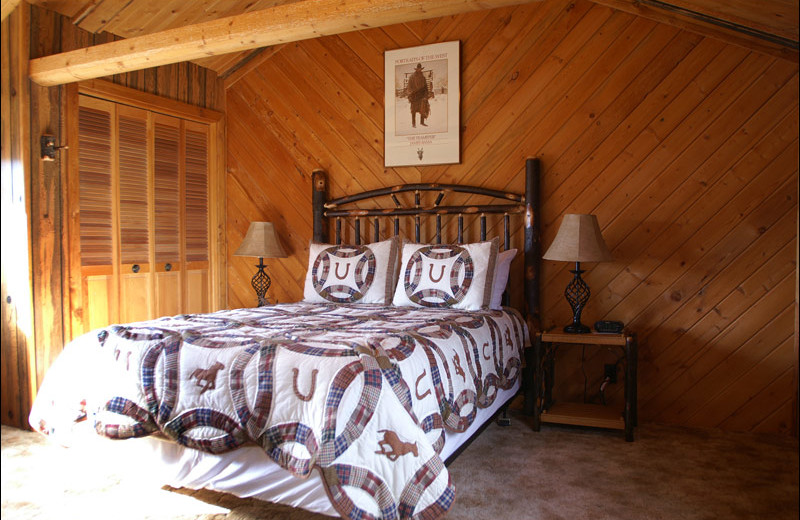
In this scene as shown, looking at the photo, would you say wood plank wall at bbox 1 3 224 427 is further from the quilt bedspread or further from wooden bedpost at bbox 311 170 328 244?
wooden bedpost at bbox 311 170 328 244

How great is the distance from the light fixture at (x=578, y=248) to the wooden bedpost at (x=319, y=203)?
1698 millimetres

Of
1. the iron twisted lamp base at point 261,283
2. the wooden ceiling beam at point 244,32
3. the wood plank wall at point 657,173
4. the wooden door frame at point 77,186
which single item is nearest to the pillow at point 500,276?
the wood plank wall at point 657,173

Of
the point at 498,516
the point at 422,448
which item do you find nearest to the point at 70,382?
the point at 422,448

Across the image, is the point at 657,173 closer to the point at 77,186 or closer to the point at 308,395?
the point at 308,395

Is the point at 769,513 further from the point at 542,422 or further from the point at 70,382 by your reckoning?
the point at 70,382

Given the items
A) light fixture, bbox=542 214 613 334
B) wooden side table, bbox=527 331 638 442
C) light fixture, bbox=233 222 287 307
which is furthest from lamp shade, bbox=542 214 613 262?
light fixture, bbox=233 222 287 307

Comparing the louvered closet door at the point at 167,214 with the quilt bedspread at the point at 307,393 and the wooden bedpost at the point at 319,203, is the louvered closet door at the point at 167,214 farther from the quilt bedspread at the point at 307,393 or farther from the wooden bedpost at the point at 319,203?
the quilt bedspread at the point at 307,393

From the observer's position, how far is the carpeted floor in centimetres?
217

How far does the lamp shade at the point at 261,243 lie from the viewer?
4105 millimetres

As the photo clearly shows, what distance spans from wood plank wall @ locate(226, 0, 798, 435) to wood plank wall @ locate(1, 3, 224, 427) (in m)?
1.93

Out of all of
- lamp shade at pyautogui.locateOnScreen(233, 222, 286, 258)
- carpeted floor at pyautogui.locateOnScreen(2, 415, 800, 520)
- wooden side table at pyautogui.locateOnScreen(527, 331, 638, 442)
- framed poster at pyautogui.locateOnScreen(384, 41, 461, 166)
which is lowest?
carpeted floor at pyautogui.locateOnScreen(2, 415, 800, 520)

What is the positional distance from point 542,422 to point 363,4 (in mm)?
2342

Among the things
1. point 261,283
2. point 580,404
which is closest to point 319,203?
point 261,283

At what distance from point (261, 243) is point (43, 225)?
133cm
